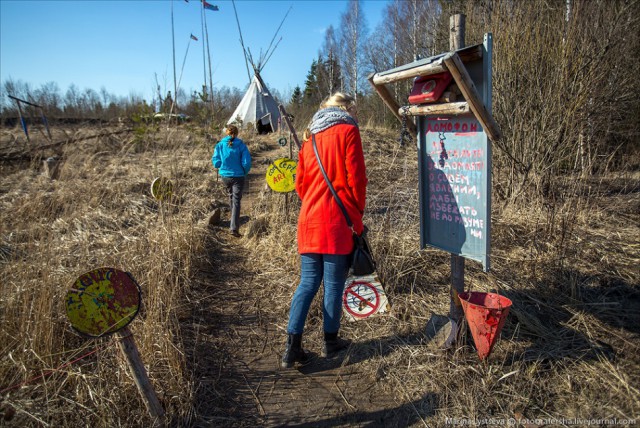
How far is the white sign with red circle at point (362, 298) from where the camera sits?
2.86 m

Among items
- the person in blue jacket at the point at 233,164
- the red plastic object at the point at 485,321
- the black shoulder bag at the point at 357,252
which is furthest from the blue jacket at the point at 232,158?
the red plastic object at the point at 485,321

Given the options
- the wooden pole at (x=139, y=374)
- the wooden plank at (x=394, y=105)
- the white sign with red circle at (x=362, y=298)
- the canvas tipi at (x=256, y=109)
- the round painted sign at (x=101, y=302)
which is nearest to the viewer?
the round painted sign at (x=101, y=302)

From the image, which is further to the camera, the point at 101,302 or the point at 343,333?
the point at 343,333

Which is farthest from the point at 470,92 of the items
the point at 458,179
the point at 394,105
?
the point at 394,105

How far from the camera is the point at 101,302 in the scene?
1692 mm

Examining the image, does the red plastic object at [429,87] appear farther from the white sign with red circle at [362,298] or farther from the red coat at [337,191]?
the white sign with red circle at [362,298]

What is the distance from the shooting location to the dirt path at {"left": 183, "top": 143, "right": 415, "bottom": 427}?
208cm

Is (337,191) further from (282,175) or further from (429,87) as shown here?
(282,175)

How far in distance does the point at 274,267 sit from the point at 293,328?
1.57 meters

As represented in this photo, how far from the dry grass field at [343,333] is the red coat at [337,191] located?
86 centimetres

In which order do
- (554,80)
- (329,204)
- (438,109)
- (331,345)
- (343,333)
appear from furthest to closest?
(554,80) → (343,333) → (331,345) → (329,204) → (438,109)

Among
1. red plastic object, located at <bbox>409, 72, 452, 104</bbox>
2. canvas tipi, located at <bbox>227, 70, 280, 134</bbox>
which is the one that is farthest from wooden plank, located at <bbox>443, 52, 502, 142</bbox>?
canvas tipi, located at <bbox>227, 70, 280, 134</bbox>

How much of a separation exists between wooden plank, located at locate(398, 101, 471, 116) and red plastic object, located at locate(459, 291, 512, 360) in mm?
1075

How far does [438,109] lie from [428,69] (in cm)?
24
